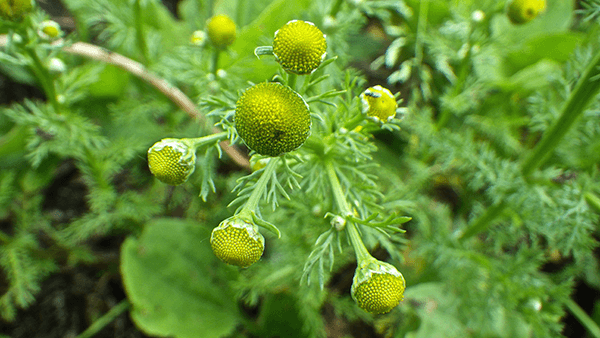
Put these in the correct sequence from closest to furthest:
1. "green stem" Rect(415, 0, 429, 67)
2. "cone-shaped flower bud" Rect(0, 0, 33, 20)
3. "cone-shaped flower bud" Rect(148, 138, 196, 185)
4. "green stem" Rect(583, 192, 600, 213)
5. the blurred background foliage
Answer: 1. "cone-shaped flower bud" Rect(148, 138, 196, 185)
2. "cone-shaped flower bud" Rect(0, 0, 33, 20)
3. "green stem" Rect(583, 192, 600, 213)
4. the blurred background foliage
5. "green stem" Rect(415, 0, 429, 67)

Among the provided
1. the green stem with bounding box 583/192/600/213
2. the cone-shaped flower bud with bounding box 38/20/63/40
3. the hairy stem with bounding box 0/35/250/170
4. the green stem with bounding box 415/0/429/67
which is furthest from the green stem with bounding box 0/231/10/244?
the green stem with bounding box 583/192/600/213

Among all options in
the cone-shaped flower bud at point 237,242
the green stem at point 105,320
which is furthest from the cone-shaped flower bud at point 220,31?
the green stem at point 105,320

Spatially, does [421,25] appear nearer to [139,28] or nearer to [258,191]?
[139,28]

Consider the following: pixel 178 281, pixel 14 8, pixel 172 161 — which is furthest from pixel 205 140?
pixel 178 281

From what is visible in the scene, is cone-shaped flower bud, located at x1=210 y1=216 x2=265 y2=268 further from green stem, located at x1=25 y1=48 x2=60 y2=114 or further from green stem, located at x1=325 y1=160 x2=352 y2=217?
green stem, located at x1=25 y1=48 x2=60 y2=114

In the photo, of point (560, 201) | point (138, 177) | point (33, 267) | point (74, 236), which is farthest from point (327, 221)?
point (33, 267)

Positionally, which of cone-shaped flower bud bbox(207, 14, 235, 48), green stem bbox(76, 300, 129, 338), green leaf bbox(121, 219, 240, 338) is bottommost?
green stem bbox(76, 300, 129, 338)

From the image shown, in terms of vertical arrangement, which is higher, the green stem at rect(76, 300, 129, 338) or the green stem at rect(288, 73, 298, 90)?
the green stem at rect(288, 73, 298, 90)
